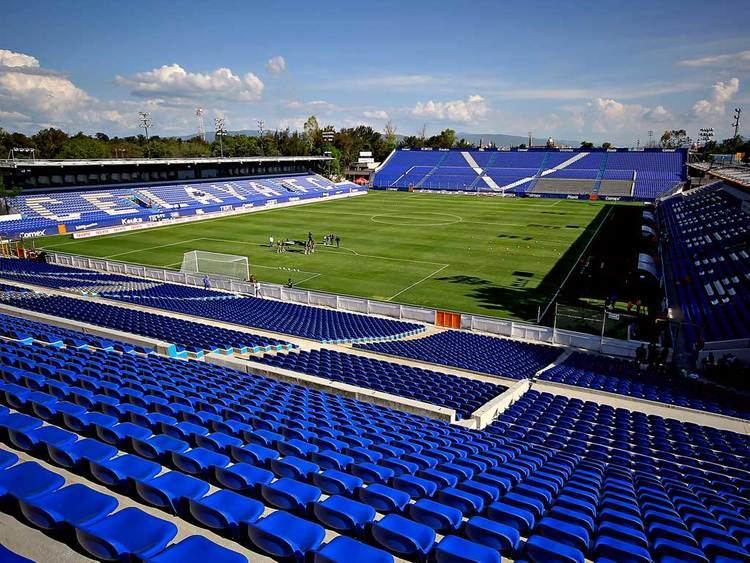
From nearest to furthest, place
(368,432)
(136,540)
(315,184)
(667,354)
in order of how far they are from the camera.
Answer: (136,540)
(368,432)
(667,354)
(315,184)

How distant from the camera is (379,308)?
89.1 ft

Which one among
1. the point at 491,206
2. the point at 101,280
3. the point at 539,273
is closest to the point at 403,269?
the point at 539,273

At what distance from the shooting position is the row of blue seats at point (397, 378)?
528 inches

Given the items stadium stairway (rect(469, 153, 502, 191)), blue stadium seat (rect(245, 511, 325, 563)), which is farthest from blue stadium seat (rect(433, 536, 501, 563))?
stadium stairway (rect(469, 153, 502, 191))

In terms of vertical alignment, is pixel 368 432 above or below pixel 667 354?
above

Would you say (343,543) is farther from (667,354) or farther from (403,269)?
(403,269)

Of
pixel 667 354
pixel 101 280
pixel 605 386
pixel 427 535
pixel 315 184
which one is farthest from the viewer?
pixel 315 184

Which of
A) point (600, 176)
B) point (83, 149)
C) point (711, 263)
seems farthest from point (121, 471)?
point (83, 149)

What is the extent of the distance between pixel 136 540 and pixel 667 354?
21.1 metres

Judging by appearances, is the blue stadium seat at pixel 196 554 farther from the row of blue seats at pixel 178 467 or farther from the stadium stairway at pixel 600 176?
the stadium stairway at pixel 600 176

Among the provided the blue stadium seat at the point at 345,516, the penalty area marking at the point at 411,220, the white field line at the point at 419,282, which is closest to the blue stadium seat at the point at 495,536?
the blue stadium seat at the point at 345,516

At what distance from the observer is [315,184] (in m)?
90.7

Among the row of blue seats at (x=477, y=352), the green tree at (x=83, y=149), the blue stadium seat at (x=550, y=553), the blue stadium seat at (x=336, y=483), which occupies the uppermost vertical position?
the green tree at (x=83, y=149)

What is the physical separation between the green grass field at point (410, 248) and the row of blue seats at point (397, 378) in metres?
13.8
